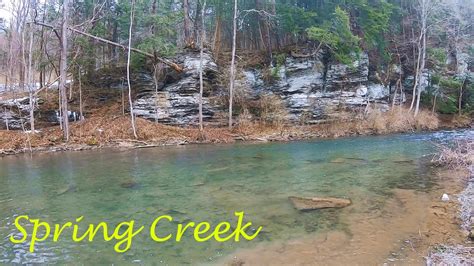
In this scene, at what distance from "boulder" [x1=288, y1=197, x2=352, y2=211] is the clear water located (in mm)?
233

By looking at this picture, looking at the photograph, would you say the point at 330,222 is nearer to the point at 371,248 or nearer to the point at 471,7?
the point at 371,248

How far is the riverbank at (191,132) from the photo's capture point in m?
20.3

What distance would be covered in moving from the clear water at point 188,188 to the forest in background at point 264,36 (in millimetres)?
9773

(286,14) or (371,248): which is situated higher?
(286,14)

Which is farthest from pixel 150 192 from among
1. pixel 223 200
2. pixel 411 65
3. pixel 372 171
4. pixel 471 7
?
pixel 471 7

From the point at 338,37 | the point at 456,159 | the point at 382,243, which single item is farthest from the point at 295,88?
the point at 382,243

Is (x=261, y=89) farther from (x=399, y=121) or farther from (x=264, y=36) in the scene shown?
(x=399, y=121)

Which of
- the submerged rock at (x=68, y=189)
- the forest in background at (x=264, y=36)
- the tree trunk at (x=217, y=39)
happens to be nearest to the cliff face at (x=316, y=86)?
the forest in background at (x=264, y=36)

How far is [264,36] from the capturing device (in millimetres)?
30328

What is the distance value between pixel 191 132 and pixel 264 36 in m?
11.7

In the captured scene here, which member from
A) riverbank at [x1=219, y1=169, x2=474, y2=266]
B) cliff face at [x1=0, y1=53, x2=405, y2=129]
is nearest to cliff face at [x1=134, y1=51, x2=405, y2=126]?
cliff face at [x1=0, y1=53, x2=405, y2=129]

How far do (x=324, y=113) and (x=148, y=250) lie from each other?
72.9 ft

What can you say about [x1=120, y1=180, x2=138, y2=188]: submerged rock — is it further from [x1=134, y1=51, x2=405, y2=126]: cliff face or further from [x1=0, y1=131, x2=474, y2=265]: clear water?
[x1=134, y1=51, x2=405, y2=126]: cliff face

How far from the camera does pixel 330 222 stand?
295 inches
